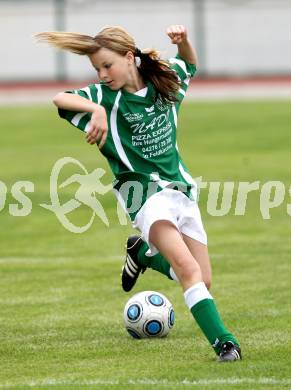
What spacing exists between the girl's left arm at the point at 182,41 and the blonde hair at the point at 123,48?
25 centimetres

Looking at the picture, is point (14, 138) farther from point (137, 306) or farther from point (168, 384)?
point (168, 384)

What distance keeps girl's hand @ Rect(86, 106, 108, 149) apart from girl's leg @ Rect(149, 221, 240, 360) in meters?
0.69

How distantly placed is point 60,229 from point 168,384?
7.91m

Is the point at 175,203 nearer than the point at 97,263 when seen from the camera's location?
Yes

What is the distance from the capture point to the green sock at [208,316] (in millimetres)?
7262

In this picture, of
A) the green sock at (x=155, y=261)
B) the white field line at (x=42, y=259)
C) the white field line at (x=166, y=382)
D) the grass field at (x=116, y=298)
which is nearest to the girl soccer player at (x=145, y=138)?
the green sock at (x=155, y=261)

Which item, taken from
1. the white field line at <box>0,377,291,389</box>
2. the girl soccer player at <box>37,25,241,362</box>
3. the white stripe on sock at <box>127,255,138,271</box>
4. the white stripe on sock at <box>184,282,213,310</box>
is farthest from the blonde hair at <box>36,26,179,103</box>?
the white field line at <box>0,377,291,389</box>

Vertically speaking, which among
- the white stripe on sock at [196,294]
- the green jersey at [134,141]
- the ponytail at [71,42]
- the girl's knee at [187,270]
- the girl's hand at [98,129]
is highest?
the ponytail at [71,42]

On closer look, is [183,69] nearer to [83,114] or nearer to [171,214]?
[83,114]

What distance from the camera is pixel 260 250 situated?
1240 cm

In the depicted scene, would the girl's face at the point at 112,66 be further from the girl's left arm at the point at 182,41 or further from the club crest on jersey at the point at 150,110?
the girl's left arm at the point at 182,41

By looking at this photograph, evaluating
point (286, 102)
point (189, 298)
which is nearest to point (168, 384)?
point (189, 298)

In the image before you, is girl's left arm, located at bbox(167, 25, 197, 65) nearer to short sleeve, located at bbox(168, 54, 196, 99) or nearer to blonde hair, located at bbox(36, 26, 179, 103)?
short sleeve, located at bbox(168, 54, 196, 99)

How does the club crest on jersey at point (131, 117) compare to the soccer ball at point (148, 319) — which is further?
the soccer ball at point (148, 319)
